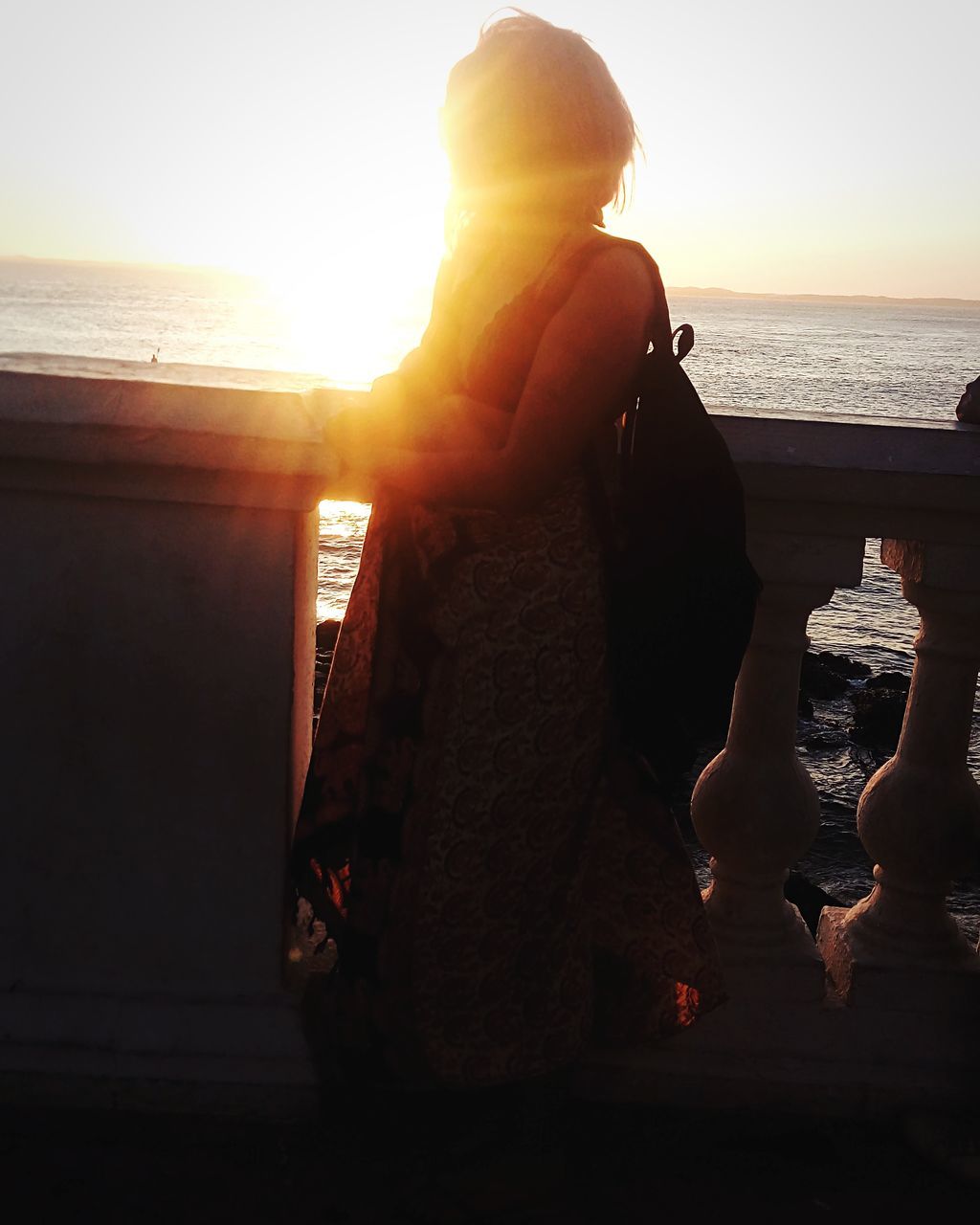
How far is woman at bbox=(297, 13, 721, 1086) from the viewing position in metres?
1.86

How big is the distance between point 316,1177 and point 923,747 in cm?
137

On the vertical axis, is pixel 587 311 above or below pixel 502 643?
above

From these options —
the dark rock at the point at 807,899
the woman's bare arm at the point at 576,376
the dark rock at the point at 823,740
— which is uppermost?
the woman's bare arm at the point at 576,376

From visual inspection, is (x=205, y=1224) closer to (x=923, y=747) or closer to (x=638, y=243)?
(x=923, y=747)

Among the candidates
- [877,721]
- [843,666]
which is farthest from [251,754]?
[843,666]

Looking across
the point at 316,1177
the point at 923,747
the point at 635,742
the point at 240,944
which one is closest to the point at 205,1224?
the point at 316,1177

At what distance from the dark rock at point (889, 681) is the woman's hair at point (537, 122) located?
10.6 metres

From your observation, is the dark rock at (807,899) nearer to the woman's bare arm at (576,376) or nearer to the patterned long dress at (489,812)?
the patterned long dress at (489,812)

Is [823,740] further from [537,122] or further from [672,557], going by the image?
[537,122]

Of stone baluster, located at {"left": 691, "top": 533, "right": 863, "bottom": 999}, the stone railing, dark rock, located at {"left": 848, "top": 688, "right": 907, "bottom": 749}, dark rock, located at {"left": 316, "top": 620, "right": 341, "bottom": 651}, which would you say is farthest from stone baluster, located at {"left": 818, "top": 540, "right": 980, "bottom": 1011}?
dark rock, located at {"left": 848, "top": 688, "right": 907, "bottom": 749}

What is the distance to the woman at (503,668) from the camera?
186 centimetres

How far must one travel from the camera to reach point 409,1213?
2.13m

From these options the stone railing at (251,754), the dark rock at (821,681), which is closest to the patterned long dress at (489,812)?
the stone railing at (251,754)

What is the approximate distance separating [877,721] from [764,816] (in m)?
9.06
